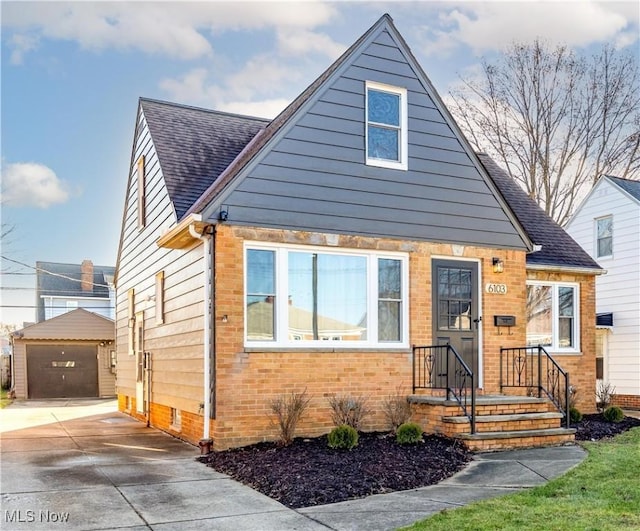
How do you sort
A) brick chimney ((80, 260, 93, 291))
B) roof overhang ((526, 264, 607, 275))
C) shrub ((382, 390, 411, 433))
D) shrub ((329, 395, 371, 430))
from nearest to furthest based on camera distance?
1. shrub ((329, 395, 371, 430))
2. shrub ((382, 390, 411, 433))
3. roof overhang ((526, 264, 607, 275))
4. brick chimney ((80, 260, 93, 291))

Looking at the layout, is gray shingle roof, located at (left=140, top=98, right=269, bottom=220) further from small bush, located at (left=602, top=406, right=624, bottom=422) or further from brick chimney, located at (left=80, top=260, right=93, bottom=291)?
brick chimney, located at (left=80, top=260, right=93, bottom=291)

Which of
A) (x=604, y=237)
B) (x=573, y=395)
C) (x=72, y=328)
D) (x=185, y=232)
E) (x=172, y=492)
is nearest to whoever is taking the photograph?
(x=172, y=492)

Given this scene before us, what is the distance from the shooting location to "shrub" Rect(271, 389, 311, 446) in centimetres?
894

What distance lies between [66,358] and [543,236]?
17.0 meters

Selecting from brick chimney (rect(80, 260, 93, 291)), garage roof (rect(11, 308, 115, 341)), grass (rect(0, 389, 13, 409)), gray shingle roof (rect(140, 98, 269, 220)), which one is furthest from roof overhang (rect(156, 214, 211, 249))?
brick chimney (rect(80, 260, 93, 291))

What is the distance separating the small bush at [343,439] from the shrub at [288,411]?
657 millimetres

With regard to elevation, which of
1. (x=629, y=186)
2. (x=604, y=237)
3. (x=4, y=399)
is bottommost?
(x=4, y=399)

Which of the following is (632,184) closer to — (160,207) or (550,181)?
(550,181)

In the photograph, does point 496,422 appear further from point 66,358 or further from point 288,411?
point 66,358

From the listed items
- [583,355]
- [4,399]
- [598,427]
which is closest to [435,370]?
[598,427]

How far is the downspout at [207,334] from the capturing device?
354 inches

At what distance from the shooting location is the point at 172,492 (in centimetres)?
672

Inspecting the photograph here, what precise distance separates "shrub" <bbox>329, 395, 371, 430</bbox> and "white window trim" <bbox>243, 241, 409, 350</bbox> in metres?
0.77

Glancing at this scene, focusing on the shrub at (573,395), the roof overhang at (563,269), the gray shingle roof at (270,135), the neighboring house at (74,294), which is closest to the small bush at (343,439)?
the gray shingle roof at (270,135)
